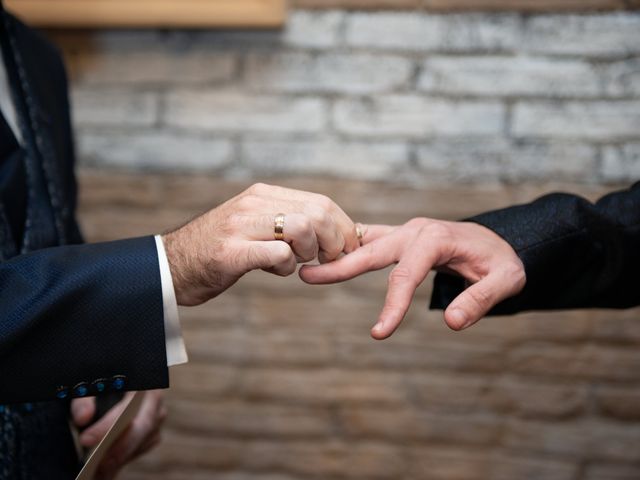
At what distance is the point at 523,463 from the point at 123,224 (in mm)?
1083

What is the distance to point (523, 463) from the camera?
1.48 m

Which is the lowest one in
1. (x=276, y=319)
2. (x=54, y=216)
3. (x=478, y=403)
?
(x=478, y=403)

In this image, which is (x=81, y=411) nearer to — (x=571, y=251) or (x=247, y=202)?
(x=247, y=202)

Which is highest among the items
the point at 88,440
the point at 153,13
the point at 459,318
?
the point at 153,13

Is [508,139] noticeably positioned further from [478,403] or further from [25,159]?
[25,159]

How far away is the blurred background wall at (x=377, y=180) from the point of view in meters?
1.34

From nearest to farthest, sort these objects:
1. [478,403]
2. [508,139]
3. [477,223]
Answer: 1. [477,223]
2. [508,139]
3. [478,403]

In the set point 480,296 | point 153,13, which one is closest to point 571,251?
point 480,296

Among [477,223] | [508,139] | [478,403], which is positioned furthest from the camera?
[478,403]

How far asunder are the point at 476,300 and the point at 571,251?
10.5 inches

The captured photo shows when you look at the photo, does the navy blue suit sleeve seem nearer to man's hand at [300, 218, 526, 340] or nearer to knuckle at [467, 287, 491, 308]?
man's hand at [300, 218, 526, 340]

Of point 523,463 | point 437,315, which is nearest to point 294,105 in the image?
point 437,315

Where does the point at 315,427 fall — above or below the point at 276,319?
below

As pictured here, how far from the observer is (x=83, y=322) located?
2.59ft
